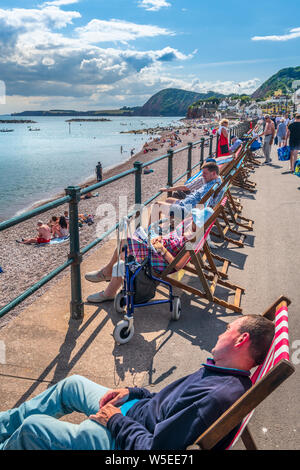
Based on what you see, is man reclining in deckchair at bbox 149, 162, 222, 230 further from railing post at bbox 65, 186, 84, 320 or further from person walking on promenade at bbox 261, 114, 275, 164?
person walking on promenade at bbox 261, 114, 275, 164

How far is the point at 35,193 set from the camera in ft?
103

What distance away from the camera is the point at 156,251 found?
12.8 feet

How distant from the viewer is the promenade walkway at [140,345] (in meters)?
2.79

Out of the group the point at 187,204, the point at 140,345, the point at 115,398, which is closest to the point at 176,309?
the point at 140,345

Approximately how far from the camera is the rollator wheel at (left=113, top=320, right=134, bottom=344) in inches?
135

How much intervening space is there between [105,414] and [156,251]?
2.13 m

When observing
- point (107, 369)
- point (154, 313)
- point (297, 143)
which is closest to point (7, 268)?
point (154, 313)

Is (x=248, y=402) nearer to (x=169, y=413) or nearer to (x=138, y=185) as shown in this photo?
(x=169, y=413)

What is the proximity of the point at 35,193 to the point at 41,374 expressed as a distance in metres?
29.8

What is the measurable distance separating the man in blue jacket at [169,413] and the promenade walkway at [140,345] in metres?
0.81

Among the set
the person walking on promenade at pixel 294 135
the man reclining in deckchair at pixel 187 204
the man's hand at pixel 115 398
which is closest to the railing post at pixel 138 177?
the man reclining in deckchair at pixel 187 204

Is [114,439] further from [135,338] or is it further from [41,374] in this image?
[135,338]

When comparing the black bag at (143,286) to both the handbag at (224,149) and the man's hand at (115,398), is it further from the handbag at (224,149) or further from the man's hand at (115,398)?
the handbag at (224,149)

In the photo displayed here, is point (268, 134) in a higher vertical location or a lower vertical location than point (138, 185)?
higher
